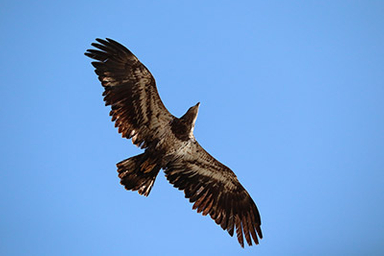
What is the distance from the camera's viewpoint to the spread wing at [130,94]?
840 cm

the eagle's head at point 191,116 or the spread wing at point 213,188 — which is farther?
the spread wing at point 213,188

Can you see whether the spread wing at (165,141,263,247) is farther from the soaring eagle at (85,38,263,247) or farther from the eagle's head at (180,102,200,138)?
the eagle's head at (180,102,200,138)

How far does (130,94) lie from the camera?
8.62 metres

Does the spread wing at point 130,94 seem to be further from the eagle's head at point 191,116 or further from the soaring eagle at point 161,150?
the eagle's head at point 191,116

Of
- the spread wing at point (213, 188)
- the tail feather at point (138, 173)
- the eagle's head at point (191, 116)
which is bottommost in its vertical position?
the tail feather at point (138, 173)

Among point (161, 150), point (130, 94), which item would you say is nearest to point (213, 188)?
point (161, 150)

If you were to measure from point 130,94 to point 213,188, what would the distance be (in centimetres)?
267

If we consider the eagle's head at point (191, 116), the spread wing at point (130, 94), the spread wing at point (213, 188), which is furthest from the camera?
the spread wing at point (213, 188)

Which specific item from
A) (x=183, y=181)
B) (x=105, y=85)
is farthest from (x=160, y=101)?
(x=183, y=181)

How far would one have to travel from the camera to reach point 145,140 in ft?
29.2

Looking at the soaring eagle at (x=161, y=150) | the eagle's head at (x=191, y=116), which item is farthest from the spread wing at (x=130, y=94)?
the eagle's head at (x=191, y=116)

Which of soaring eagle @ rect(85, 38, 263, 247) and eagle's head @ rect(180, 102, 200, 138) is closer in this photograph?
soaring eagle @ rect(85, 38, 263, 247)

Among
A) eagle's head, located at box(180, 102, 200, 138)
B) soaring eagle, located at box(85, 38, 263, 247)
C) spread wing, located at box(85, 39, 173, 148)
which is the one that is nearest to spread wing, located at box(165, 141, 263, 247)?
soaring eagle, located at box(85, 38, 263, 247)

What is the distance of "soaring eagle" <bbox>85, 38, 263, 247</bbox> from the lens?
8.48 m
